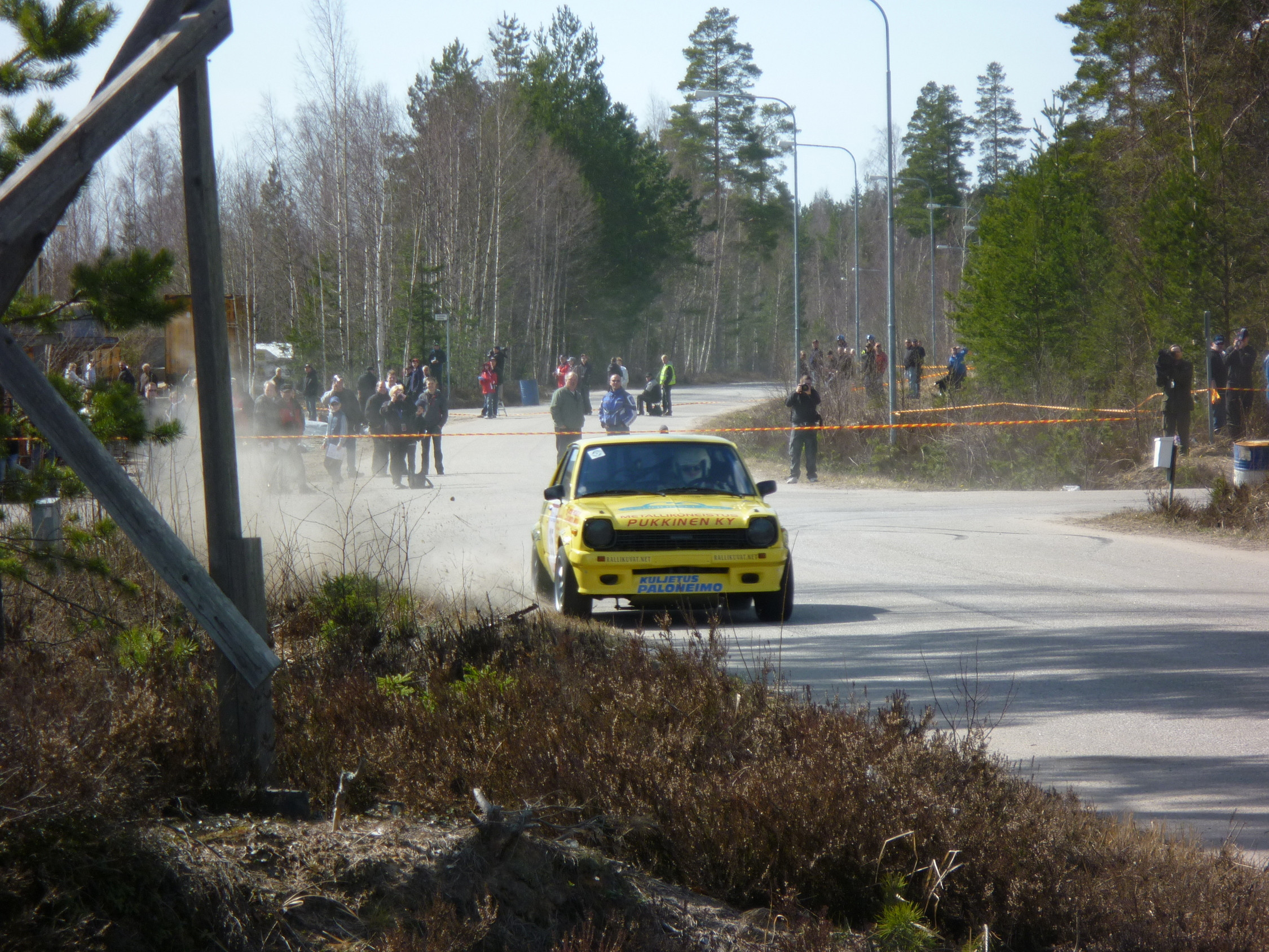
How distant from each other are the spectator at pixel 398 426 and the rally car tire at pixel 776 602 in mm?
14667

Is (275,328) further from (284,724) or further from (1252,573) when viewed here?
(284,724)

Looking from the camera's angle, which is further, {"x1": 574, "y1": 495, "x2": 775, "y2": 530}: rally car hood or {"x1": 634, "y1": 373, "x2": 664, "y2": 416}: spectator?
{"x1": 634, "y1": 373, "x2": 664, "y2": 416}: spectator

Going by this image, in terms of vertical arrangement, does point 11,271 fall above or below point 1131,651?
above

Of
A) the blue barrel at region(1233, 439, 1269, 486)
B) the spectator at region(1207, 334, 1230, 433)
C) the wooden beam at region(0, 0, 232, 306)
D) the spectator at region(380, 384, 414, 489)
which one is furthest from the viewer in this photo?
the spectator at region(1207, 334, 1230, 433)

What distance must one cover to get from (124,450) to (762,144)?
85767 millimetres

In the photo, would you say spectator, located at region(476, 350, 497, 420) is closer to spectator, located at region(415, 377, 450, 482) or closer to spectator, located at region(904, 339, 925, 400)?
spectator, located at region(904, 339, 925, 400)

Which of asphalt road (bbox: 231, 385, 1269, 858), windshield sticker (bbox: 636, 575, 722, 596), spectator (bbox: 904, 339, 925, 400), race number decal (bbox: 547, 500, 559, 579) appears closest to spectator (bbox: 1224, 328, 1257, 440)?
asphalt road (bbox: 231, 385, 1269, 858)

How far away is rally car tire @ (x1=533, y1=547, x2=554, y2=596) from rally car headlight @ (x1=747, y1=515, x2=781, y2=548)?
2193 millimetres

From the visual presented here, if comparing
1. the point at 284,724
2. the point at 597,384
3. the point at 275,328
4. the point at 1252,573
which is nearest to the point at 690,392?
the point at 597,384

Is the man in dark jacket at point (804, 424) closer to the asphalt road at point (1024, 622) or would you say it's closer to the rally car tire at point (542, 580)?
the asphalt road at point (1024, 622)

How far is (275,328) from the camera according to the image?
6650 centimetres

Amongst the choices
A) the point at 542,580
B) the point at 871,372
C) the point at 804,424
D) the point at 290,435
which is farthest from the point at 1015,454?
the point at 542,580

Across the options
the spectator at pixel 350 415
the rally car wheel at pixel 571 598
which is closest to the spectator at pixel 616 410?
the spectator at pixel 350 415

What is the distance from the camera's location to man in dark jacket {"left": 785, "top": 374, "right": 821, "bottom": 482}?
24.9 metres
